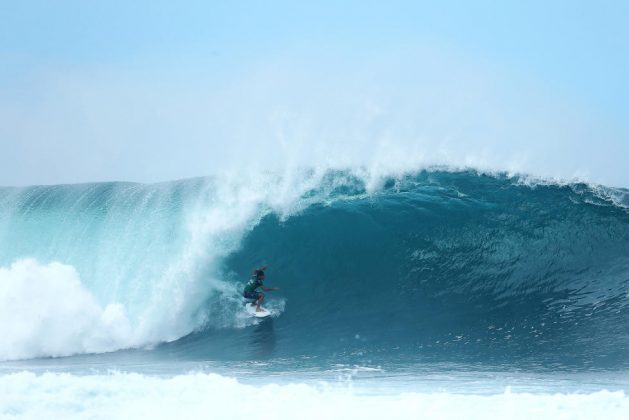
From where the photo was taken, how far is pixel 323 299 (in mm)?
12422

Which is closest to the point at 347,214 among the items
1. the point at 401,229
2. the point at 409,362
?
the point at 401,229

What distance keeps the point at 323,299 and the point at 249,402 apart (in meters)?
6.00

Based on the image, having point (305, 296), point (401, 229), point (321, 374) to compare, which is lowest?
point (321, 374)

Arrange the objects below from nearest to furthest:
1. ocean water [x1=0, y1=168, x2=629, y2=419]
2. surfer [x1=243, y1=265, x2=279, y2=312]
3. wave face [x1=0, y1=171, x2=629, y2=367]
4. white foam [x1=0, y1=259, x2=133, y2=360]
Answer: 1. ocean water [x1=0, y1=168, x2=629, y2=419]
2. wave face [x1=0, y1=171, x2=629, y2=367]
3. white foam [x1=0, y1=259, x2=133, y2=360]
4. surfer [x1=243, y1=265, x2=279, y2=312]

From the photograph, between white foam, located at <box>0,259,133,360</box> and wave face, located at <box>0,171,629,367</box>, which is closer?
wave face, located at <box>0,171,629,367</box>

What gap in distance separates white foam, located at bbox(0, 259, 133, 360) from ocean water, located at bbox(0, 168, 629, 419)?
4 cm

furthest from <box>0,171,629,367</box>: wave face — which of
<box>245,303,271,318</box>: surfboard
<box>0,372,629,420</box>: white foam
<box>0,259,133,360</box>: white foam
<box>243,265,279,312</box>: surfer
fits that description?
<box>0,372,629,420</box>: white foam

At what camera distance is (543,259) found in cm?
1265

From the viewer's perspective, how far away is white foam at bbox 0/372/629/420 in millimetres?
6066

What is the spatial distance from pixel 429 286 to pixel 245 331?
3953 mm

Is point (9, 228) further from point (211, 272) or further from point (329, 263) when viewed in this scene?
point (329, 263)

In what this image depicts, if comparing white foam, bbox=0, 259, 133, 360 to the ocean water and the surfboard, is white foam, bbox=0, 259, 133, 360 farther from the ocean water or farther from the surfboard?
the surfboard

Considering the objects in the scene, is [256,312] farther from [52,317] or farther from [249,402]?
[249,402]

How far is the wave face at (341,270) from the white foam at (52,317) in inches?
1.2
